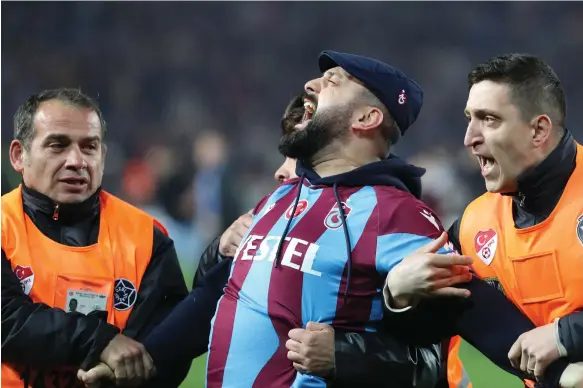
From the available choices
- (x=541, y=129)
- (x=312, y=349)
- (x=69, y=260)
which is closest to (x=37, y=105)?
(x=69, y=260)

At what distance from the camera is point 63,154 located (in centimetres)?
340

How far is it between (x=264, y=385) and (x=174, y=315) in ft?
1.85

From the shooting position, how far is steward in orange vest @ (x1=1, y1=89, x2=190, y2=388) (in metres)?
3.10

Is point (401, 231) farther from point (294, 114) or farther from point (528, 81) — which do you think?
point (294, 114)

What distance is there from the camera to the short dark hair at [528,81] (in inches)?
123

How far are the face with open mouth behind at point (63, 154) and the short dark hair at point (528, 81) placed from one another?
4.69 feet

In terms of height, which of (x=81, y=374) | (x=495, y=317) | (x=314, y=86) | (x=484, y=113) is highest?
(x=314, y=86)

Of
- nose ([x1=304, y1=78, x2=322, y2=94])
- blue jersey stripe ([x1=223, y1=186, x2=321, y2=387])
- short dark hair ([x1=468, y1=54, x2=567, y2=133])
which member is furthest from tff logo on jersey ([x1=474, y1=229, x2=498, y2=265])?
nose ([x1=304, y1=78, x2=322, y2=94])

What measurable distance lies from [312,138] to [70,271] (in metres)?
0.98

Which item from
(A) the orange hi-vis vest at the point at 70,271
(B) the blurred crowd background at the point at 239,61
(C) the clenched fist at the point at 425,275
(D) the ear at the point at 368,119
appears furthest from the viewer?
(B) the blurred crowd background at the point at 239,61

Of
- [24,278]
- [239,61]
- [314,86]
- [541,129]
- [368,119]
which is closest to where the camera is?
[541,129]

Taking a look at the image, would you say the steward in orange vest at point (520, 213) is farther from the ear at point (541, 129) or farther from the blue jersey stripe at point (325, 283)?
the blue jersey stripe at point (325, 283)

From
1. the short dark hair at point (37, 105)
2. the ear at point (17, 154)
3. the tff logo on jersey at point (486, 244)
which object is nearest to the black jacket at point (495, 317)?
the tff logo on jersey at point (486, 244)

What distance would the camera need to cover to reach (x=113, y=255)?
11.0 ft
